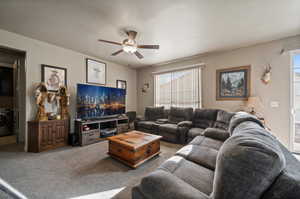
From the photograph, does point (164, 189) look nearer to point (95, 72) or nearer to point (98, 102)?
point (98, 102)

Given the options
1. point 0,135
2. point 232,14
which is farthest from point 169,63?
point 0,135

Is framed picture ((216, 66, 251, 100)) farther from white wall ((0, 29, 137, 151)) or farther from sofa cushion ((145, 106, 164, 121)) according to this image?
white wall ((0, 29, 137, 151))

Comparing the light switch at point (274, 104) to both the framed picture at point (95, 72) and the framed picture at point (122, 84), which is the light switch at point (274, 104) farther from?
the framed picture at point (95, 72)

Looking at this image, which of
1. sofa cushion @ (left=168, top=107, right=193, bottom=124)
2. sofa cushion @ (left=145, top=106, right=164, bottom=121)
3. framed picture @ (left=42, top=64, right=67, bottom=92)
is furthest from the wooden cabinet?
sofa cushion @ (left=168, top=107, right=193, bottom=124)

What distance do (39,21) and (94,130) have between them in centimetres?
259

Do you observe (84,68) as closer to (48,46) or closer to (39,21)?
(48,46)

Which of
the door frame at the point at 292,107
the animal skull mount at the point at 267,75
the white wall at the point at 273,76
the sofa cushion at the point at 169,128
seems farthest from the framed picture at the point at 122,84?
the door frame at the point at 292,107

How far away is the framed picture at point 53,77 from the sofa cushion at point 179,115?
329 centimetres

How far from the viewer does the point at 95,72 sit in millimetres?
4004

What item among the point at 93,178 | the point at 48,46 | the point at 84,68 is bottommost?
the point at 93,178

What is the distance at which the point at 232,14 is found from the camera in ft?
6.47

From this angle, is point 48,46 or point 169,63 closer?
point 48,46

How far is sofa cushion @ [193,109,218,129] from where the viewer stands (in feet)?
10.6

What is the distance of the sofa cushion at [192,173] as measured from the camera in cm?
106
